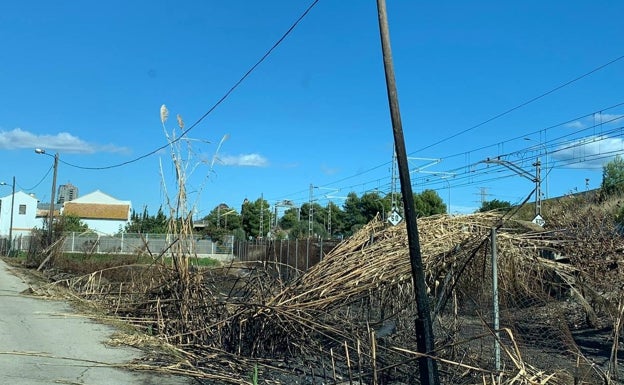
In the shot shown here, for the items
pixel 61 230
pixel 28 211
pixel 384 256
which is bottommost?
pixel 384 256

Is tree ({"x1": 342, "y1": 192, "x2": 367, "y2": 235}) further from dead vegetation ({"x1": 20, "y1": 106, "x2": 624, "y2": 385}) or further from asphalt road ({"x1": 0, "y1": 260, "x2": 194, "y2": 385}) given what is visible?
dead vegetation ({"x1": 20, "y1": 106, "x2": 624, "y2": 385})

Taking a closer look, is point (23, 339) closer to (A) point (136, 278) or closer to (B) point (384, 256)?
(A) point (136, 278)

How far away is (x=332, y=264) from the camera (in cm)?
954

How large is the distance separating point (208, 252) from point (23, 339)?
50622 mm

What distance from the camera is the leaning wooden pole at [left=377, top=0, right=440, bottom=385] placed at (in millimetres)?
6320

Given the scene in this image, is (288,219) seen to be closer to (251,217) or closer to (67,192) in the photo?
(251,217)

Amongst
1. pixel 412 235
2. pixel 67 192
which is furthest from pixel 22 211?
pixel 412 235

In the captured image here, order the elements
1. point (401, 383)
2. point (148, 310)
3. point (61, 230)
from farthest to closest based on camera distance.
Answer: point (61, 230)
point (148, 310)
point (401, 383)

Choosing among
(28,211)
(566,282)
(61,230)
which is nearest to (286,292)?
(566,282)

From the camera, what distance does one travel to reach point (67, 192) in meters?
141

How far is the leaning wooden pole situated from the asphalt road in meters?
3.78

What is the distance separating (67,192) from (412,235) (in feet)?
480

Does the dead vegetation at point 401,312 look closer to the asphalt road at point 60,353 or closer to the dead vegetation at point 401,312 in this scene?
the dead vegetation at point 401,312

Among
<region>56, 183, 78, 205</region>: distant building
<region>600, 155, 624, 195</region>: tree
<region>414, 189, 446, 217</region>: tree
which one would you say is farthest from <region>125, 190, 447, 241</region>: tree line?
<region>56, 183, 78, 205</region>: distant building
